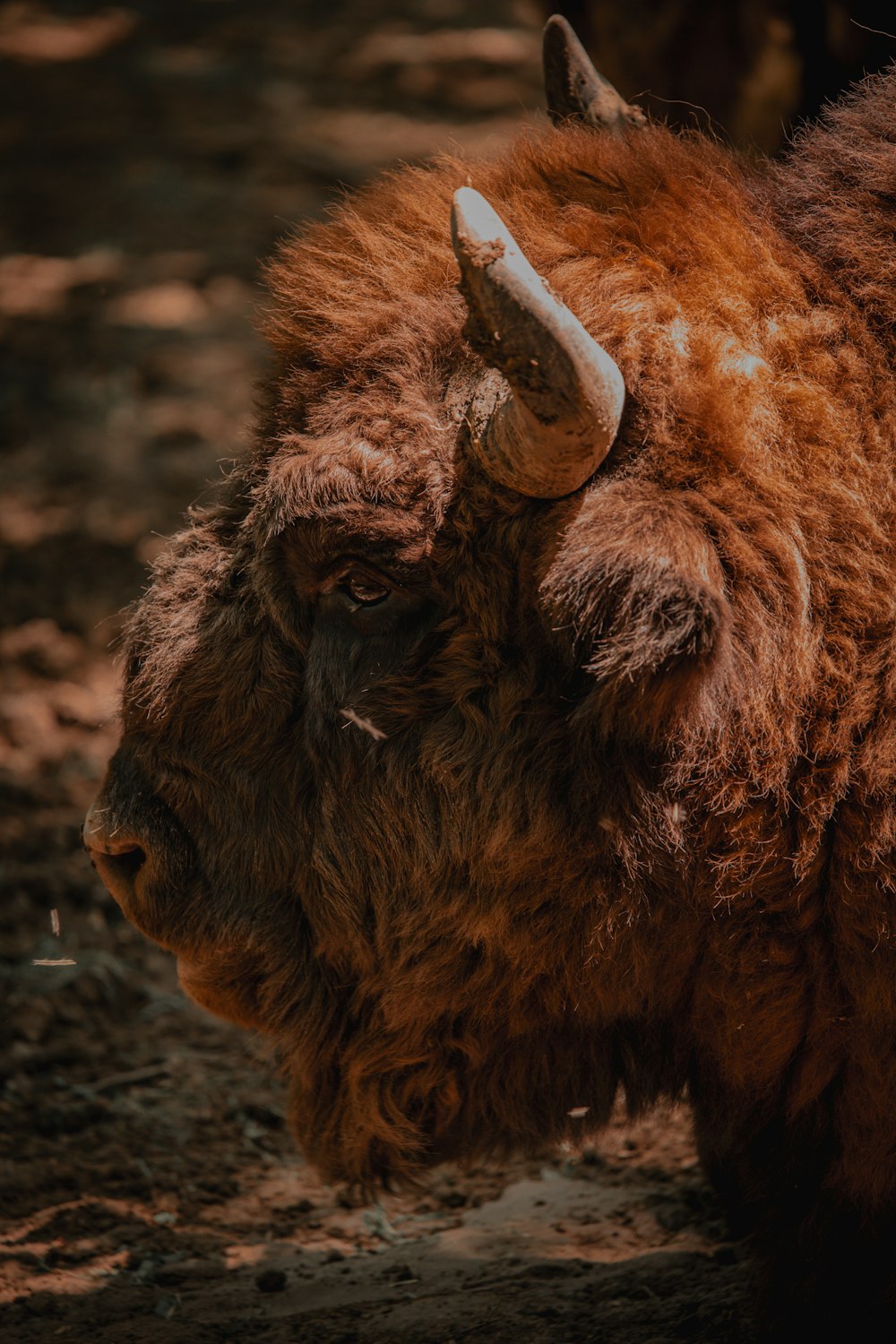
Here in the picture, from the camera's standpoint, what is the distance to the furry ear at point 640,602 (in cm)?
259

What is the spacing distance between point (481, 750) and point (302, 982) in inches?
32.4

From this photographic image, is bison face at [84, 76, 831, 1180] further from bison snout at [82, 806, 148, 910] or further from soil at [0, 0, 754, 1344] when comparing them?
soil at [0, 0, 754, 1344]

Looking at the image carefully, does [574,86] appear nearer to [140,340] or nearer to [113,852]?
[113,852]

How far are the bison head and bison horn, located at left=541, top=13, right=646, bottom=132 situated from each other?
522 mm

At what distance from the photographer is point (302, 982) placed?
3.44 m

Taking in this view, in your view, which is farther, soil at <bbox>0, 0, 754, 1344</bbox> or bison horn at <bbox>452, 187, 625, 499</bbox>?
soil at <bbox>0, 0, 754, 1344</bbox>

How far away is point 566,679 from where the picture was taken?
296 cm

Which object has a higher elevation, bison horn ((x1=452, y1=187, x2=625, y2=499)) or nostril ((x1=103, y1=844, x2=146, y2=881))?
bison horn ((x1=452, y1=187, x2=625, y2=499))

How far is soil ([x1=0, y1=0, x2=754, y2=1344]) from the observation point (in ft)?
12.4

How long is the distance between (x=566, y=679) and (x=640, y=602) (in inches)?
14.8

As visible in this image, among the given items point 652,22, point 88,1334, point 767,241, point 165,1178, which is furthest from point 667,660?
point 652,22

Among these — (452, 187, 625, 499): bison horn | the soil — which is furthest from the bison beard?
the soil

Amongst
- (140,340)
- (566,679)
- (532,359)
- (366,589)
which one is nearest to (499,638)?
(566,679)

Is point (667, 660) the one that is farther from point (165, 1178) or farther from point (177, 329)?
point (177, 329)
